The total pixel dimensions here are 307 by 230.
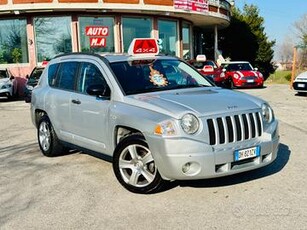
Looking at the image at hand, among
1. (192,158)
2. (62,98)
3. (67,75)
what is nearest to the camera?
(192,158)

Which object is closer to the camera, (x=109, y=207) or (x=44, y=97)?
(x=109, y=207)

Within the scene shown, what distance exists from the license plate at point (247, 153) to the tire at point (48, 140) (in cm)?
337

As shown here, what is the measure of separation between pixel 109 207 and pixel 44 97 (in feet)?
10.5

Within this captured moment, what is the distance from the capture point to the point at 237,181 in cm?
524

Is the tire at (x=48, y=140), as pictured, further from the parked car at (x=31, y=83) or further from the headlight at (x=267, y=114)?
the parked car at (x=31, y=83)

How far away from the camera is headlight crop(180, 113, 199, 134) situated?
4.56 meters

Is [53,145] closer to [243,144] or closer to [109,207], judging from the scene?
[109,207]

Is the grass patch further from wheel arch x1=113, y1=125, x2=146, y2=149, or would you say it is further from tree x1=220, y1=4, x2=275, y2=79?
wheel arch x1=113, y1=125, x2=146, y2=149

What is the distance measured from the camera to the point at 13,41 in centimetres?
2191

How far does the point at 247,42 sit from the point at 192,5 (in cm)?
1528

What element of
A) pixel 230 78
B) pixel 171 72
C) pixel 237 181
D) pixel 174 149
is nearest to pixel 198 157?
pixel 174 149

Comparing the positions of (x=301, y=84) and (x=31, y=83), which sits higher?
(x=31, y=83)

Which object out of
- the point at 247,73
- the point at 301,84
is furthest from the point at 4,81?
the point at 301,84

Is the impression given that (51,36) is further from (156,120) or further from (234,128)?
(234,128)
